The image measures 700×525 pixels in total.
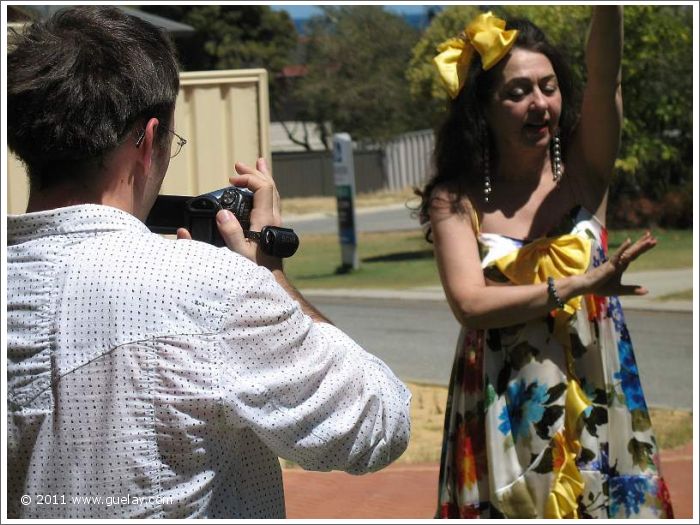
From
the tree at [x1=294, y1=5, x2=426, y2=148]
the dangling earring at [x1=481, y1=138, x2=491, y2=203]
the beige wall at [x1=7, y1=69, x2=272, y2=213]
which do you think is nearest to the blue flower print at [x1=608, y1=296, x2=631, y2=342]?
the dangling earring at [x1=481, y1=138, x2=491, y2=203]

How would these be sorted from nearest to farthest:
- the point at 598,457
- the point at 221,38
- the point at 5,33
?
the point at 5,33, the point at 598,457, the point at 221,38

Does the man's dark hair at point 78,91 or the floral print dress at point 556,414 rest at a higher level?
the man's dark hair at point 78,91

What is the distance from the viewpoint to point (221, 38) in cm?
4362

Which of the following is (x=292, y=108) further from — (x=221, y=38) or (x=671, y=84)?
(x=671, y=84)

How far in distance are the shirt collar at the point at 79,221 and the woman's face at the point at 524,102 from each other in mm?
1742

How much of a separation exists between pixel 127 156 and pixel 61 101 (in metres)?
0.14

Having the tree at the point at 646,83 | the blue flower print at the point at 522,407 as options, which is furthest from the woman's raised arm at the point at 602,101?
the tree at the point at 646,83

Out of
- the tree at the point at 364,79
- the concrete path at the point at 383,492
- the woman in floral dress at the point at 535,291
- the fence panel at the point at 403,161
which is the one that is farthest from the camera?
the fence panel at the point at 403,161


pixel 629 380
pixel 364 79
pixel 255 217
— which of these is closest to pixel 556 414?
pixel 629 380

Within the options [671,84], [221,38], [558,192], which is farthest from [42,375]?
[221,38]

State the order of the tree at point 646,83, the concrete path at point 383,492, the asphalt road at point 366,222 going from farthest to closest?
the asphalt road at point 366,222
the tree at point 646,83
the concrete path at point 383,492

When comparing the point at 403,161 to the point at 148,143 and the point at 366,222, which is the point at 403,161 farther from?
the point at 148,143

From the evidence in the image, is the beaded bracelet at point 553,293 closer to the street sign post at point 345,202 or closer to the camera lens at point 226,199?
the camera lens at point 226,199

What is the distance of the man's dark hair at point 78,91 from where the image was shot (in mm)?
1764
